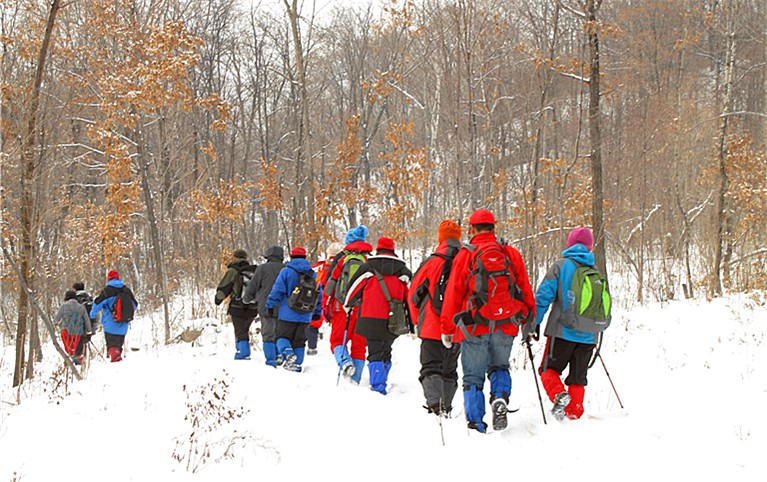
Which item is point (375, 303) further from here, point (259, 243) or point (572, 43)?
point (259, 243)

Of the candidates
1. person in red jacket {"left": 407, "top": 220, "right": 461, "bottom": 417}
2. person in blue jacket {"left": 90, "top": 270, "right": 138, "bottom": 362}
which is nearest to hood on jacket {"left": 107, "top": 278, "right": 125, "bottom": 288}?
person in blue jacket {"left": 90, "top": 270, "right": 138, "bottom": 362}

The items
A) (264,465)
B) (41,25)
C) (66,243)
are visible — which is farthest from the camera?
(66,243)

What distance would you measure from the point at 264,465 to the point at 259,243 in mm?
27822

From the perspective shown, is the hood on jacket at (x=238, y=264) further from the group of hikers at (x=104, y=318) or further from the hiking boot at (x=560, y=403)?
the hiking boot at (x=560, y=403)

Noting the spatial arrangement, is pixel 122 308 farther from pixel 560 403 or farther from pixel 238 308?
pixel 560 403

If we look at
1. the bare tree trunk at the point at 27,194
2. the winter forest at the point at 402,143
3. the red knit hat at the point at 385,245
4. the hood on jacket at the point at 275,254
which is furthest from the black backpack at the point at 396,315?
the bare tree trunk at the point at 27,194

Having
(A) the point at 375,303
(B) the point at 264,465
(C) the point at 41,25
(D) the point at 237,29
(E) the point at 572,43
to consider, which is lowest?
(B) the point at 264,465

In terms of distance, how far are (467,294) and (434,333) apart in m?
0.66

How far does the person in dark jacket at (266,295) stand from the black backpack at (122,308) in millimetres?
4649

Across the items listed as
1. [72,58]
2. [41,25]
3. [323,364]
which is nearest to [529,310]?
[323,364]

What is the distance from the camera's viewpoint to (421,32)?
1328 centimetres

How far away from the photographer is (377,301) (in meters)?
6.83

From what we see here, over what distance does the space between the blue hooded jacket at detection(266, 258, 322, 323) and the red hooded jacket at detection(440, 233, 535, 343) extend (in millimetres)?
3142

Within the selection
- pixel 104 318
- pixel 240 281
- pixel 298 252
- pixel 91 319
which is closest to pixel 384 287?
pixel 298 252
